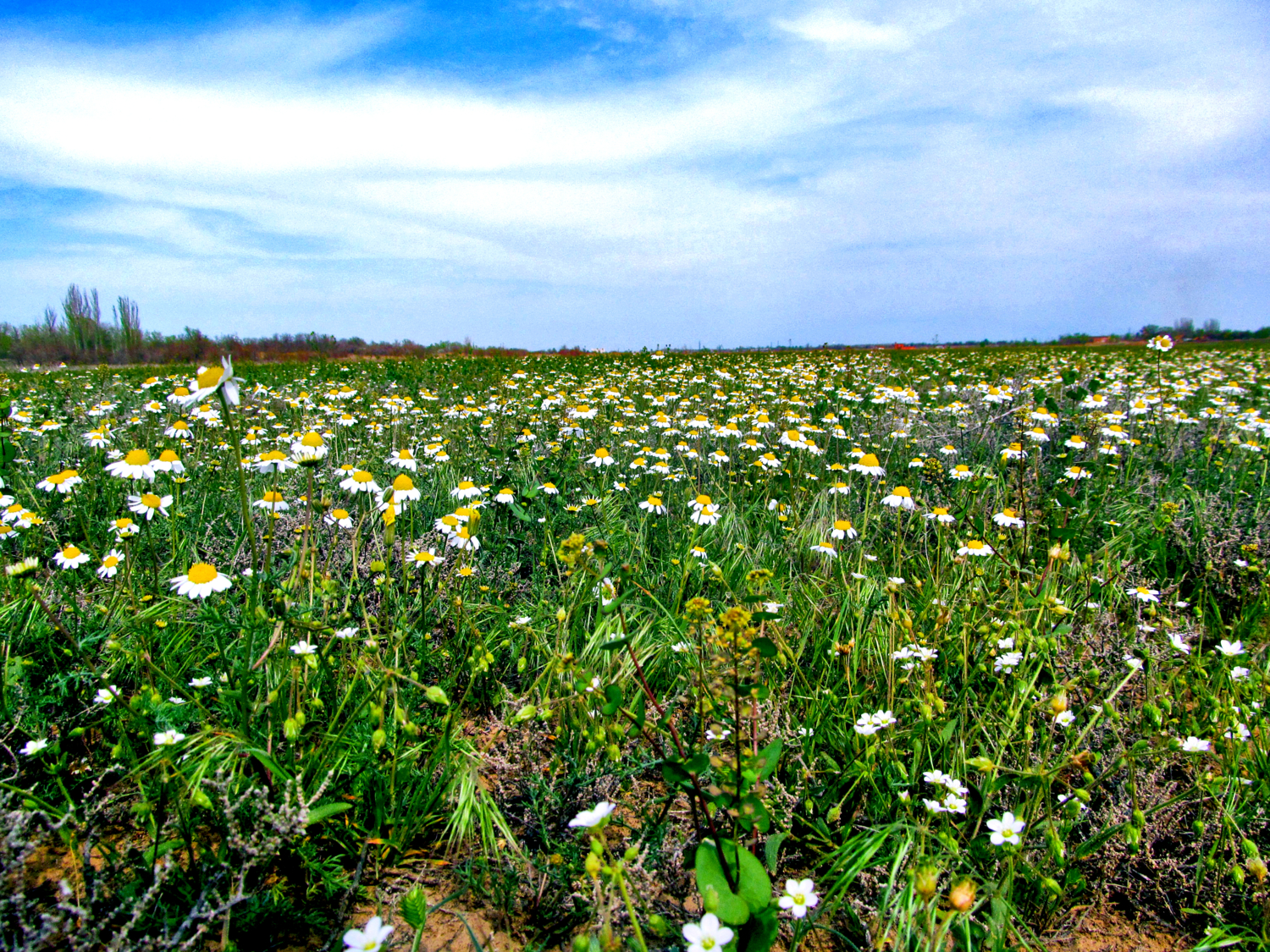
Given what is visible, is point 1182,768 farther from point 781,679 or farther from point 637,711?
point 637,711

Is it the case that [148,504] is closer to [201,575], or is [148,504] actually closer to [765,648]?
[201,575]

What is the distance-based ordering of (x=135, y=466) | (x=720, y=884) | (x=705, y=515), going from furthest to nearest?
(x=705, y=515) < (x=135, y=466) < (x=720, y=884)

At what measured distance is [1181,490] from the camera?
4082 millimetres

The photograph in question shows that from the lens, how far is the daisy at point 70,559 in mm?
2564

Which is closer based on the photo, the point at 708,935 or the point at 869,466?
the point at 708,935

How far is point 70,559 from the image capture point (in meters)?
2.59

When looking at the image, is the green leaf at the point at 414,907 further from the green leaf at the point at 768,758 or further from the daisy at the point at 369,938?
the green leaf at the point at 768,758

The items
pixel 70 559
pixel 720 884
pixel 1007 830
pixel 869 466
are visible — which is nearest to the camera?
pixel 720 884

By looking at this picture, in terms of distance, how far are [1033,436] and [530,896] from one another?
408cm

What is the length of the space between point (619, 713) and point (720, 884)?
79 centimetres

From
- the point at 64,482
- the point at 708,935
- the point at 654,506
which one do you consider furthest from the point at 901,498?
the point at 64,482

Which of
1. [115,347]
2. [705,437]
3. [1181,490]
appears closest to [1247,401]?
[1181,490]

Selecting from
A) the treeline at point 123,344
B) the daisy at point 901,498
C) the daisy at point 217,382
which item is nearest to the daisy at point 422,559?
the daisy at point 217,382

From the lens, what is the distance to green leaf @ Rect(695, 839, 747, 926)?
1133mm
